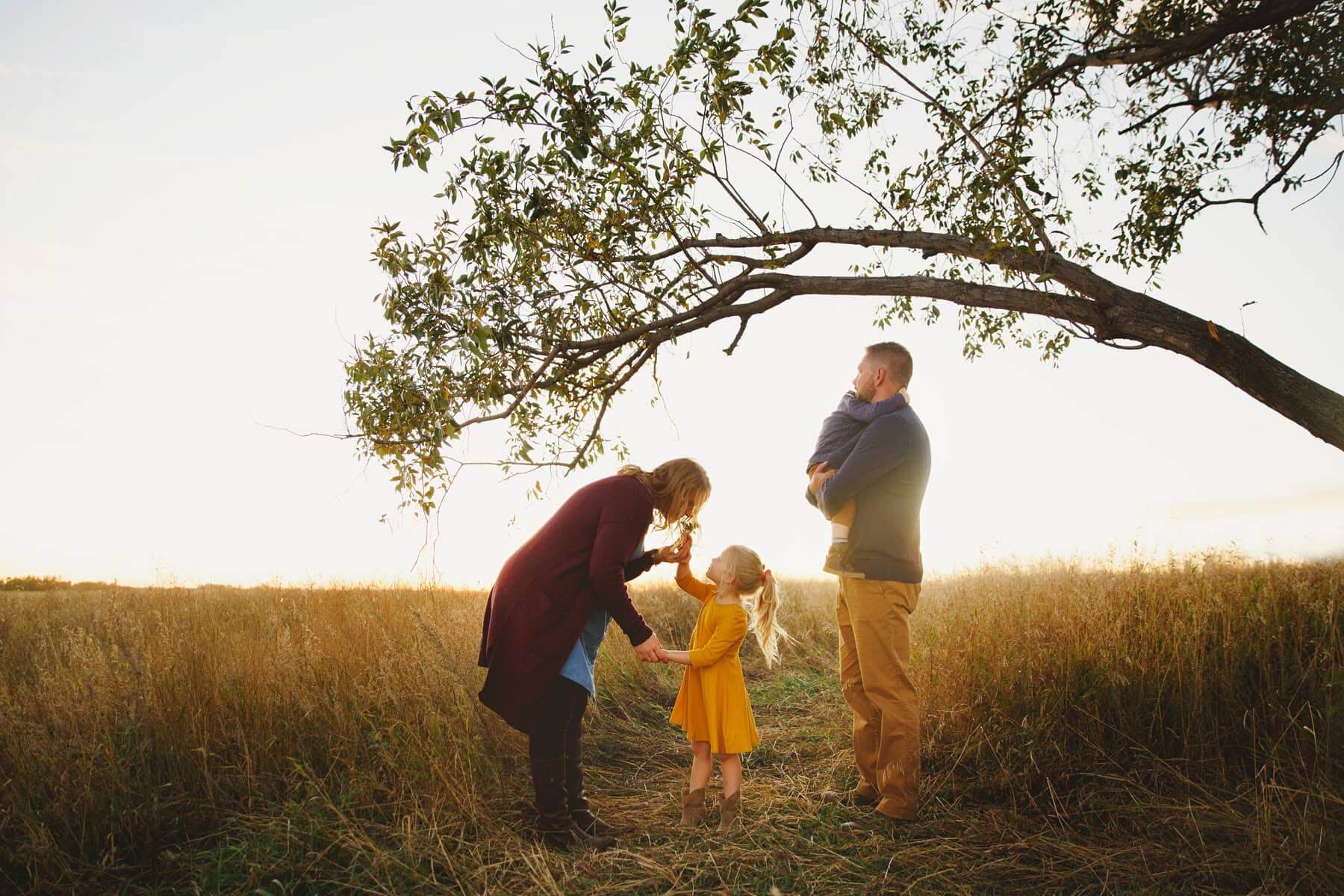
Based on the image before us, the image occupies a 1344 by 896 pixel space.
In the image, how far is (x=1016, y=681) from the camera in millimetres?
5406

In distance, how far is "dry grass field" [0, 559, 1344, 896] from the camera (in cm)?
389

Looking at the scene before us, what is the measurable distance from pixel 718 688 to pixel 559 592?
1.14 metres

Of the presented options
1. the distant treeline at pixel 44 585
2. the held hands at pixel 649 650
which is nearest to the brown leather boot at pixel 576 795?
the held hands at pixel 649 650

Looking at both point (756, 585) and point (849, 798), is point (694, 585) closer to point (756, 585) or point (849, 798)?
point (756, 585)

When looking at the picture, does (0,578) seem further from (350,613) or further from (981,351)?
(981,351)

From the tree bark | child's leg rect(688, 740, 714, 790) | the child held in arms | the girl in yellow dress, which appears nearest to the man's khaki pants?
the child held in arms

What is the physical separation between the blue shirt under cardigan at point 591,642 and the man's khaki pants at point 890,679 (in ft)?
4.13

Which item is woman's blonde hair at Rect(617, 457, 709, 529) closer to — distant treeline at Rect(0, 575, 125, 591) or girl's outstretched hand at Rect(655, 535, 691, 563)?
girl's outstretched hand at Rect(655, 535, 691, 563)

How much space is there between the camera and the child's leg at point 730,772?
4688 millimetres

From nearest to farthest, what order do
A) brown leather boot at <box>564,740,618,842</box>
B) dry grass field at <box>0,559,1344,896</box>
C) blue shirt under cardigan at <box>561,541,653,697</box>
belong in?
1. dry grass field at <box>0,559,1344,896</box>
2. blue shirt under cardigan at <box>561,541,653,697</box>
3. brown leather boot at <box>564,740,618,842</box>

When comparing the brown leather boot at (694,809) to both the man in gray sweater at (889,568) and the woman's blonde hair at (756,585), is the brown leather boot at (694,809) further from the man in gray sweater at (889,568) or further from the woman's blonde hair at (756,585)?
the man in gray sweater at (889,568)

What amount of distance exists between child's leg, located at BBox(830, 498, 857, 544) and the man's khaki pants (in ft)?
0.81

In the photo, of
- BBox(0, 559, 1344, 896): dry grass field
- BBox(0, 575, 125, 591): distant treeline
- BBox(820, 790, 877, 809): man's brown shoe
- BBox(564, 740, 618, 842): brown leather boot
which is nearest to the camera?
BBox(0, 559, 1344, 896): dry grass field

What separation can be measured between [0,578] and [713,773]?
611 inches
